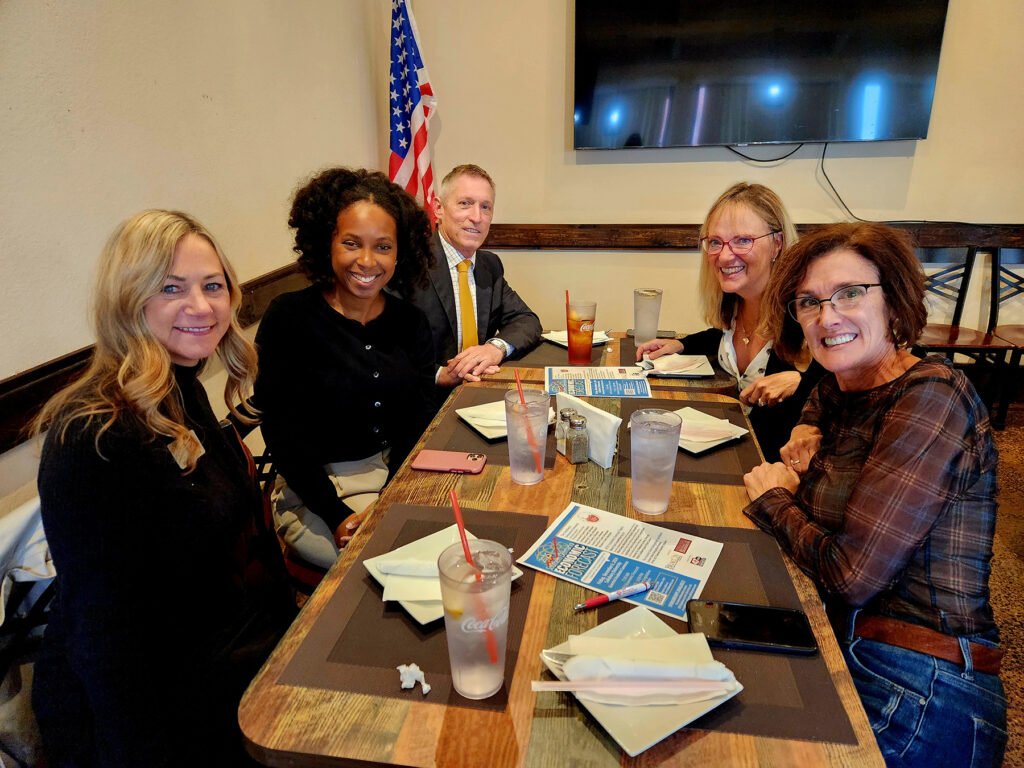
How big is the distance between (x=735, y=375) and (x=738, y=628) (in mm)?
1237

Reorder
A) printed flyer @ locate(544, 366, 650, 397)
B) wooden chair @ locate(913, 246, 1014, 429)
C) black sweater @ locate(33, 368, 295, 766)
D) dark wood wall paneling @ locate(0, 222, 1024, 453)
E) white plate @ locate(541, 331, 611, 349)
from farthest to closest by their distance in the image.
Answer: wooden chair @ locate(913, 246, 1014, 429)
dark wood wall paneling @ locate(0, 222, 1024, 453)
white plate @ locate(541, 331, 611, 349)
printed flyer @ locate(544, 366, 650, 397)
black sweater @ locate(33, 368, 295, 766)

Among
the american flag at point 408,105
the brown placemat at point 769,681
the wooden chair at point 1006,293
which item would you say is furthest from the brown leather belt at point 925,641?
the american flag at point 408,105

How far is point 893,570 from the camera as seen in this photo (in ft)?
3.18

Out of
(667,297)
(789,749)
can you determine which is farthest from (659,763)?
(667,297)

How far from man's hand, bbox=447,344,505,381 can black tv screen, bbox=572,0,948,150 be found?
6.85 feet

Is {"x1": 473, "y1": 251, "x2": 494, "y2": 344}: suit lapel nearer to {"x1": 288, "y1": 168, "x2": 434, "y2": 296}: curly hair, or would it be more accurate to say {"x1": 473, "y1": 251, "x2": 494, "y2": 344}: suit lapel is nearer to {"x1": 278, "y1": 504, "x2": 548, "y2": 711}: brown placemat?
{"x1": 288, "y1": 168, "x2": 434, "y2": 296}: curly hair

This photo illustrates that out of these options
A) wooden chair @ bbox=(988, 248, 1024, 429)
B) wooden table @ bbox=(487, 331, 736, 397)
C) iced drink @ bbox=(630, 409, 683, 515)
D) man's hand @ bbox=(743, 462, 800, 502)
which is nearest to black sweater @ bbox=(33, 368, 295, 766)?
iced drink @ bbox=(630, 409, 683, 515)

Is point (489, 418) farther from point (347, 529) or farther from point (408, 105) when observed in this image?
point (408, 105)

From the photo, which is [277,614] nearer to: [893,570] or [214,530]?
[214,530]

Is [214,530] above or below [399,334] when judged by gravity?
below

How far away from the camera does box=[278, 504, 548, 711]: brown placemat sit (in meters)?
0.77

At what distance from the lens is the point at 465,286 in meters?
2.45

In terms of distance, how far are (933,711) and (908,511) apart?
334mm

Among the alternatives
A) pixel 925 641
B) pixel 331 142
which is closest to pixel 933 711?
pixel 925 641
